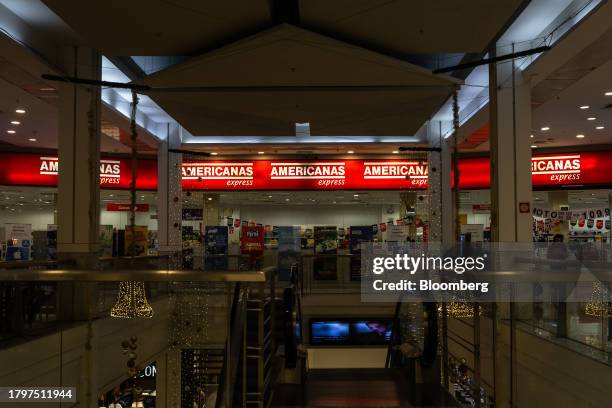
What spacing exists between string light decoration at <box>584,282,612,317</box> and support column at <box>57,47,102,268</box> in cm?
624

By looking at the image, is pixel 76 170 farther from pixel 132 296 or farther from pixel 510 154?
pixel 510 154

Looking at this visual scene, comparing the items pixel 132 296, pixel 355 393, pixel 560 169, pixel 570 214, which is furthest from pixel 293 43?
pixel 560 169

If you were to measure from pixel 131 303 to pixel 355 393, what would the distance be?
3504mm

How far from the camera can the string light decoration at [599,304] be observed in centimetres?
443

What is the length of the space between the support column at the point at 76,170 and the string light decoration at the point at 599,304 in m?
6.24

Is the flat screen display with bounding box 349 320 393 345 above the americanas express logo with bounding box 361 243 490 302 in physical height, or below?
below

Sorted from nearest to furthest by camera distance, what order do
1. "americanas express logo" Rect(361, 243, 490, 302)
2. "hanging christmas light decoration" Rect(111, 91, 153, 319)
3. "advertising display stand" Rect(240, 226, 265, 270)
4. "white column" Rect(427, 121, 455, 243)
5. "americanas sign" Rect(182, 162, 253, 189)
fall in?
"hanging christmas light decoration" Rect(111, 91, 153, 319) < "americanas express logo" Rect(361, 243, 490, 302) < "white column" Rect(427, 121, 455, 243) < "advertising display stand" Rect(240, 226, 265, 270) < "americanas sign" Rect(182, 162, 253, 189)

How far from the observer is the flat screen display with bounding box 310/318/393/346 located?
12.4 metres

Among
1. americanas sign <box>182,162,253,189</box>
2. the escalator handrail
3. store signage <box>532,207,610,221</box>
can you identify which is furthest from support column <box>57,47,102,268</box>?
store signage <box>532,207,610,221</box>

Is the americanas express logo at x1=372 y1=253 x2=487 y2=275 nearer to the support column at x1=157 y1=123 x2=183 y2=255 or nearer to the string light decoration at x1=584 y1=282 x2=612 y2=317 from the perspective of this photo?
the string light decoration at x1=584 y1=282 x2=612 y2=317

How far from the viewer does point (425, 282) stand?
9273 millimetres

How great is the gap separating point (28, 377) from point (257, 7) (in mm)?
3907

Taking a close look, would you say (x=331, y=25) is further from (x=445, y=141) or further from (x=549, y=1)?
(x=445, y=141)

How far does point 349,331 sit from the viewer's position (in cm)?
1256
